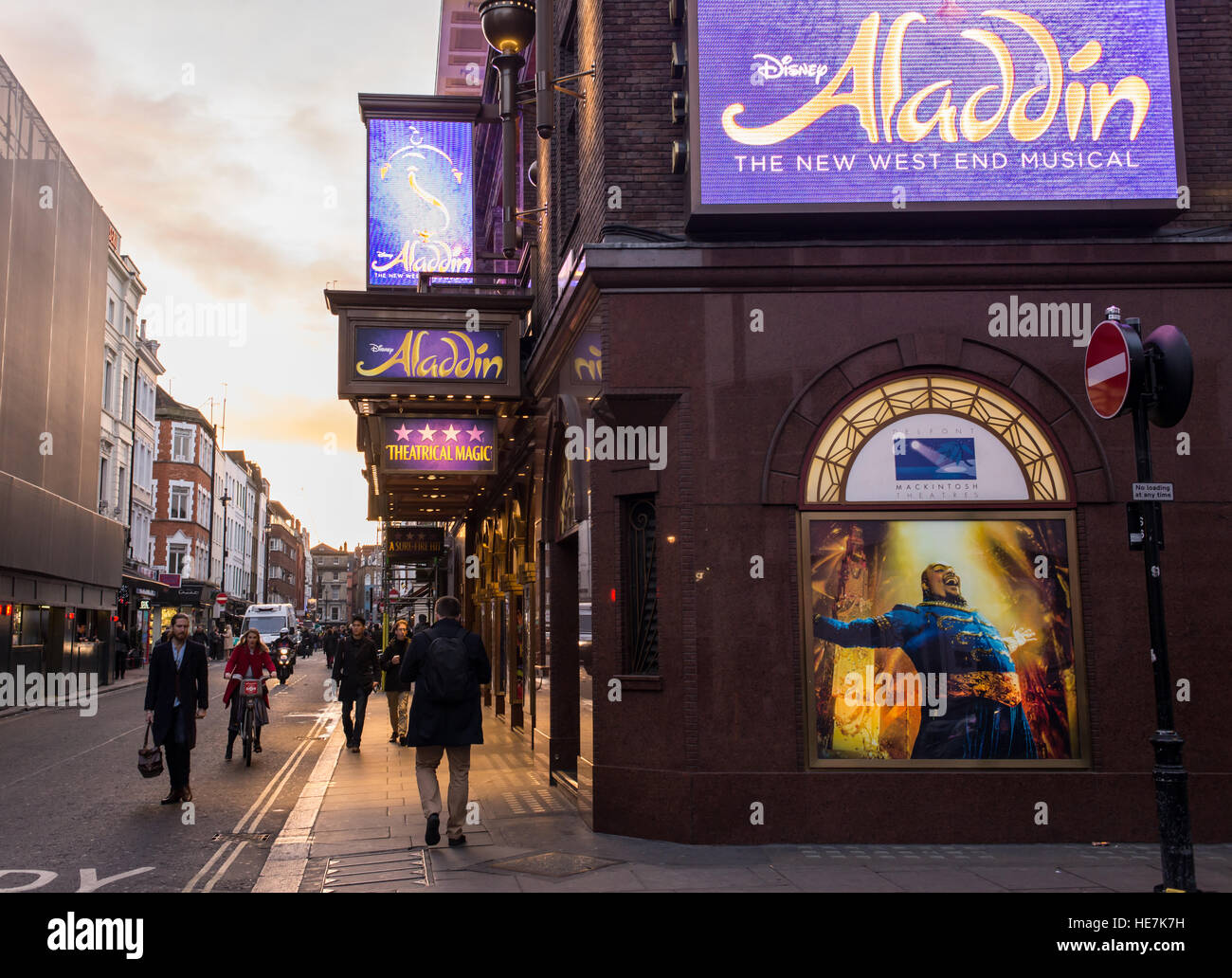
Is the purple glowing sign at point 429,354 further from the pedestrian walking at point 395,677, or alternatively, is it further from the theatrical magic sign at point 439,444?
the pedestrian walking at point 395,677

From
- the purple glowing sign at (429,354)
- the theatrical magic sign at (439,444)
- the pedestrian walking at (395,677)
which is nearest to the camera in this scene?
the purple glowing sign at (429,354)

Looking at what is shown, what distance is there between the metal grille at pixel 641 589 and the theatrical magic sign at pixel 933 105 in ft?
8.57

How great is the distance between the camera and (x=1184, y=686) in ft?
28.3

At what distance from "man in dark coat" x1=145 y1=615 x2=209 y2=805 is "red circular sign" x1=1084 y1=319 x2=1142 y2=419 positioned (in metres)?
8.35

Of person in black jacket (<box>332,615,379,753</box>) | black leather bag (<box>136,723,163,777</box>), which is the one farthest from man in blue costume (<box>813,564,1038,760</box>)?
person in black jacket (<box>332,615,379,753</box>)

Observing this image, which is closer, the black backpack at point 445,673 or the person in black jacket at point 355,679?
the black backpack at point 445,673

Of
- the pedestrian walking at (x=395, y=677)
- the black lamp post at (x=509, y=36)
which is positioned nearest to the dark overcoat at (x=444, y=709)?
the pedestrian walking at (x=395, y=677)

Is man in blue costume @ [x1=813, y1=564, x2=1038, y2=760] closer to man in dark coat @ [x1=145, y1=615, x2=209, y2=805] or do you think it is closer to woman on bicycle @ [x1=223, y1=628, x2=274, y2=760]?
man in dark coat @ [x1=145, y1=615, x2=209, y2=805]

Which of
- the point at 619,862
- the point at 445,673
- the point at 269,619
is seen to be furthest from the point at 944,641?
the point at 269,619

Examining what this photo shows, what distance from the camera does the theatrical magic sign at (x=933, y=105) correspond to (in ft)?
29.8

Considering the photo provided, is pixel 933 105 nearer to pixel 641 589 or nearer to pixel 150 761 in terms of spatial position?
pixel 641 589

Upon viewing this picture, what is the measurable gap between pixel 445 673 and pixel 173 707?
3.86 metres

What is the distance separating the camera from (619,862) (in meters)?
7.77

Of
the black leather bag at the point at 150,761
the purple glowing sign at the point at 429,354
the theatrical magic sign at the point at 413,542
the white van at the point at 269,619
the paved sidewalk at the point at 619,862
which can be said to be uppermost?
the purple glowing sign at the point at 429,354
